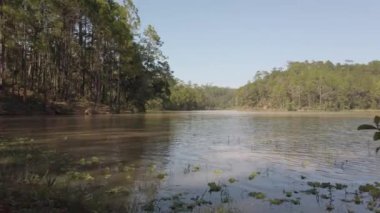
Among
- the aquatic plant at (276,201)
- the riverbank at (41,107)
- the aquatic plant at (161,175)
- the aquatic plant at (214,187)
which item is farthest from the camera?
the riverbank at (41,107)

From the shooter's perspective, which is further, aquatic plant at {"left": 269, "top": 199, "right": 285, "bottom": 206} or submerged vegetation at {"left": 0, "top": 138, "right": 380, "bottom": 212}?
aquatic plant at {"left": 269, "top": 199, "right": 285, "bottom": 206}

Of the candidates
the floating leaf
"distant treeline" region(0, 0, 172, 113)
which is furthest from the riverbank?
the floating leaf

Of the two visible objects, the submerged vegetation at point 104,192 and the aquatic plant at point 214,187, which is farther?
the aquatic plant at point 214,187

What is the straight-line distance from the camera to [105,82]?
7319cm

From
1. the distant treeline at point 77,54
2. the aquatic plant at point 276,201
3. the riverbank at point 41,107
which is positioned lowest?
the aquatic plant at point 276,201

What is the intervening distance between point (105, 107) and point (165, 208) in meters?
58.6

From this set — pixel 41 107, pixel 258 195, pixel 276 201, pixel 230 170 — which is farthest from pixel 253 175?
pixel 41 107

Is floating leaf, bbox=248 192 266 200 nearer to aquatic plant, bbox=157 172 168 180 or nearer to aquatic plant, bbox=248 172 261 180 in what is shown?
aquatic plant, bbox=248 172 261 180

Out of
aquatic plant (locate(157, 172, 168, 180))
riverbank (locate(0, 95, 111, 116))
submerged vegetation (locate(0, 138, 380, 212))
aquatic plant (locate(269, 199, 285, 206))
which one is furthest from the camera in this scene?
riverbank (locate(0, 95, 111, 116))

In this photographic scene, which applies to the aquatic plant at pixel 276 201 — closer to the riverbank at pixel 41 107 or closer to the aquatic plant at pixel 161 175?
the aquatic plant at pixel 161 175

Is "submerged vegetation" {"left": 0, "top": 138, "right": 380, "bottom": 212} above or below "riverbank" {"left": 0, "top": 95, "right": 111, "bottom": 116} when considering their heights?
below

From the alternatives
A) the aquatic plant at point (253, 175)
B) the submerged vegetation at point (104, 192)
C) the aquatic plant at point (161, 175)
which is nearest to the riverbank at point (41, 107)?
the submerged vegetation at point (104, 192)

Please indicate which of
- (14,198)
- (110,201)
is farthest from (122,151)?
(14,198)

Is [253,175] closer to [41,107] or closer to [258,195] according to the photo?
[258,195]
